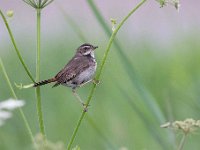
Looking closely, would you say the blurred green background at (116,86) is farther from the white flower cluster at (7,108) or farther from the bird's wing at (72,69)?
the white flower cluster at (7,108)

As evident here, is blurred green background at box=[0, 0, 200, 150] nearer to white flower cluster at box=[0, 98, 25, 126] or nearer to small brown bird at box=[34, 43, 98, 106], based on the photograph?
small brown bird at box=[34, 43, 98, 106]

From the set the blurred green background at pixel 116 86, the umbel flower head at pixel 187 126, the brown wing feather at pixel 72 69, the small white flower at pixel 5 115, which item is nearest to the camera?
the small white flower at pixel 5 115

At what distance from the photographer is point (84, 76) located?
635 centimetres

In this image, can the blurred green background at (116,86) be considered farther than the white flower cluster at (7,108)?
Yes

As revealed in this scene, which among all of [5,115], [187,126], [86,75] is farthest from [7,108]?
[86,75]

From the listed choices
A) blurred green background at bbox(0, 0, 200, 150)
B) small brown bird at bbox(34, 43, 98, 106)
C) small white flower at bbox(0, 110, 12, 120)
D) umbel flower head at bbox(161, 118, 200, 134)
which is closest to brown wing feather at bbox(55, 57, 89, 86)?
small brown bird at bbox(34, 43, 98, 106)

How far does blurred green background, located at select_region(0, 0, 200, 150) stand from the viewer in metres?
8.73

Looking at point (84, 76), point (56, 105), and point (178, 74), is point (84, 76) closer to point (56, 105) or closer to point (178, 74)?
point (56, 105)

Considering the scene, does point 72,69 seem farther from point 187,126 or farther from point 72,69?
point 187,126

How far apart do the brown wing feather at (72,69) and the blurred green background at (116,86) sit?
45cm

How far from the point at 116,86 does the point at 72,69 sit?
33.3 inches

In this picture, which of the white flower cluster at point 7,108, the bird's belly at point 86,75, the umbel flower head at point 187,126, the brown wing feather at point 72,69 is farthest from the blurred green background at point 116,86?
the white flower cluster at point 7,108

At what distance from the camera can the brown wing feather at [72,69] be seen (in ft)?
20.4

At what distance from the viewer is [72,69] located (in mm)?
6430
